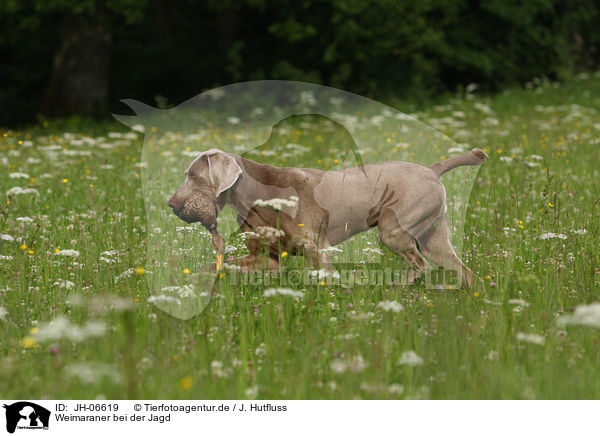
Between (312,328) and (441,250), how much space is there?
1.34 metres

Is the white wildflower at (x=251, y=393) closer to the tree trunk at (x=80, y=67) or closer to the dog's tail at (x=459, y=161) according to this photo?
the dog's tail at (x=459, y=161)

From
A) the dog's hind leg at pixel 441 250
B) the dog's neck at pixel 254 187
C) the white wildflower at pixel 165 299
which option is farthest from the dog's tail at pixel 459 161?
the white wildflower at pixel 165 299

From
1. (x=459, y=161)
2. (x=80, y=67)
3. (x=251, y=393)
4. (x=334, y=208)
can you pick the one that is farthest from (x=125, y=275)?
(x=80, y=67)

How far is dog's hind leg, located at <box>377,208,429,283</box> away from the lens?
14.8 feet

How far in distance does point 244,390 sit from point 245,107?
1157 cm

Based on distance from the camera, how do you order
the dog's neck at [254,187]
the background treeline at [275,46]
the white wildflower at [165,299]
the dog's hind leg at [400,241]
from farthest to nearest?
the background treeline at [275,46] < the dog's hind leg at [400,241] < the dog's neck at [254,187] < the white wildflower at [165,299]

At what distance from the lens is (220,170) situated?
A: 4273 mm

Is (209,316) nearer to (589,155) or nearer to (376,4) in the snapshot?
(589,155)

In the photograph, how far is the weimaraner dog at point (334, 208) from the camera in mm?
4418

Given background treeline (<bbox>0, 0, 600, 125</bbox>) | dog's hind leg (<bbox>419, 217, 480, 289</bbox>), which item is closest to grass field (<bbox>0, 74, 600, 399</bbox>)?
dog's hind leg (<bbox>419, 217, 480, 289</bbox>)

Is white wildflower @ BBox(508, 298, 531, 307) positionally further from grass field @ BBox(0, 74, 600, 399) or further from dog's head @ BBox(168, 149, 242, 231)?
dog's head @ BBox(168, 149, 242, 231)

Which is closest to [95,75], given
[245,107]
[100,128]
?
[100,128]

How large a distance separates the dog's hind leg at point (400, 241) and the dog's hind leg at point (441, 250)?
0.22ft

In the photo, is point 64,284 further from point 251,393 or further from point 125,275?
point 251,393
